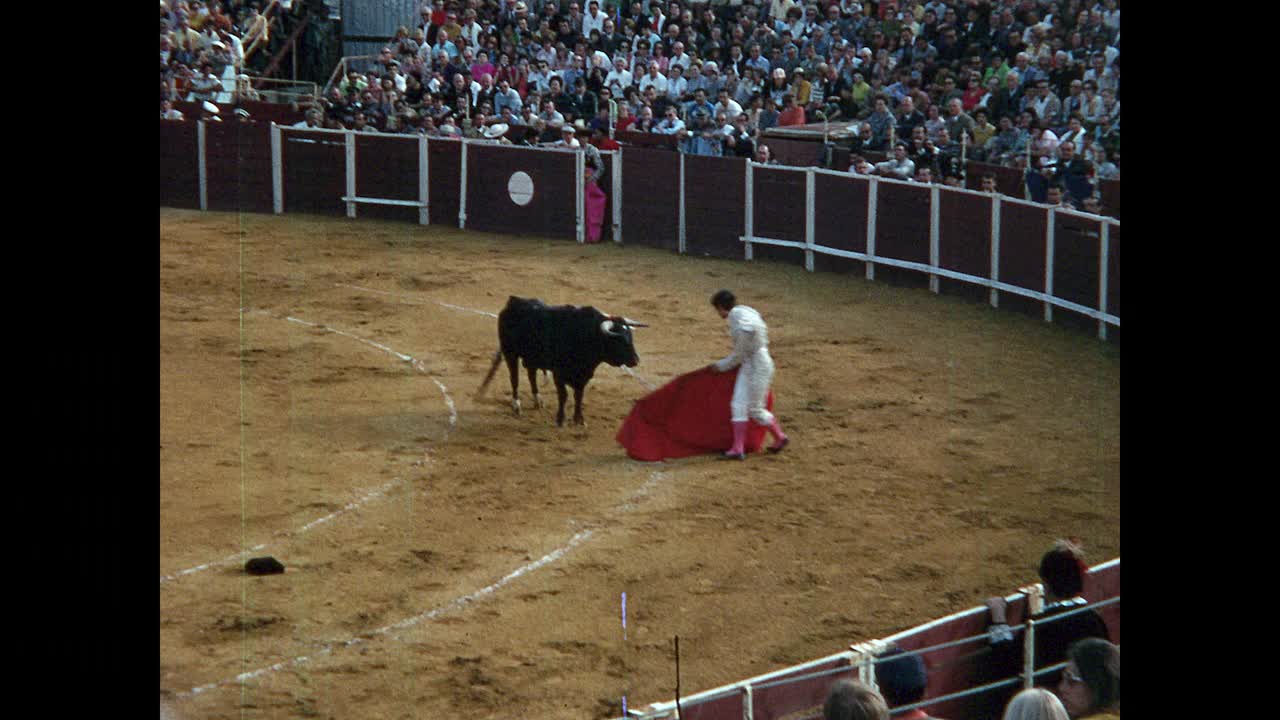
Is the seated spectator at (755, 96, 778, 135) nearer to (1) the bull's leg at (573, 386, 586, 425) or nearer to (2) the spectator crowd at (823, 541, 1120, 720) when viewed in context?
(1) the bull's leg at (573, 386, 586, 425)

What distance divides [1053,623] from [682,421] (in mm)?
5732

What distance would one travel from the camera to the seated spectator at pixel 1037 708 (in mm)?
3127

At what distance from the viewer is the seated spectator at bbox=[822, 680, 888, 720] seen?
3.18 m

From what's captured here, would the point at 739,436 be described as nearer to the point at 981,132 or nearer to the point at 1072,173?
the point at 1072,173

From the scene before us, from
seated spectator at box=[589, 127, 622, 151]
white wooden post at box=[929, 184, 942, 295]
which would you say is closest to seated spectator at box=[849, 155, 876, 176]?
white wooden post at box=[929, 184, 942, 295]

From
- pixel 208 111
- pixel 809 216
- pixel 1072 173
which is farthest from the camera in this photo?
pixel 208 111

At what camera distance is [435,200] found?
20188mm

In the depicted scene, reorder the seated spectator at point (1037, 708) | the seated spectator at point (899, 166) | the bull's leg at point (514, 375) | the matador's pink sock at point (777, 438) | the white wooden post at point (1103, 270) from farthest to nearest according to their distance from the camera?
the seated spectator at point (899, 166), the white wooden post at point (1103, 270), the bull's leg at point (514, 375), the matador's pink sock at point (777, 438), the seated spectator at point (1037, 708)

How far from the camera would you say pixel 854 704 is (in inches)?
126

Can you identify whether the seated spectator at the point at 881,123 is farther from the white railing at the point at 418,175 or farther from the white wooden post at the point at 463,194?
the white wooden post at the point at 463,194

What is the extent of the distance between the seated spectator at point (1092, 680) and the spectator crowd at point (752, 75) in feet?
36.7

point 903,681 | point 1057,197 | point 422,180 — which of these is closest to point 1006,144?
point 1057,197

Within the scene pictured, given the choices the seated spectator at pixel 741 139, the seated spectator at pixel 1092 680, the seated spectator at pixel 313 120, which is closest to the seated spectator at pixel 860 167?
the seated spectator at pixel 741 139
